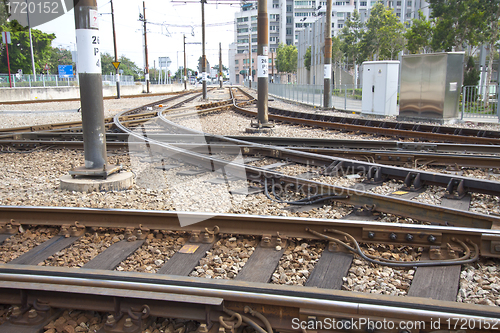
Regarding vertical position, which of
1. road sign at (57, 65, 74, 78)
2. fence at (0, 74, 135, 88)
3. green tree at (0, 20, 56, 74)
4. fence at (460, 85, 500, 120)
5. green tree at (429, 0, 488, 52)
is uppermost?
green tree at (0, 20, 56, 74)

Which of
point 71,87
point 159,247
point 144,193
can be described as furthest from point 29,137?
point 71,87

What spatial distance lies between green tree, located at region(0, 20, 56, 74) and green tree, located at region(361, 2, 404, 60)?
44.8 meters

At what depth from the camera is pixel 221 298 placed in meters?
2.43

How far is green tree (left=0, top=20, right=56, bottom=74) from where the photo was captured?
56844 mm

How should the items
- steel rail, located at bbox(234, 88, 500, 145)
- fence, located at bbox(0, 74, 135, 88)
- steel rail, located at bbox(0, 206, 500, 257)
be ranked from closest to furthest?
steel rail, located at bbox(0, 206, 500, 257) < steel rail, located at bbox(234, 88, 500, 145) < fence, located at bbox(0, 74, 135, 88)

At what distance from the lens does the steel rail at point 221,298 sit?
2.28 m

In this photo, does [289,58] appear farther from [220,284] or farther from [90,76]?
[220,284]

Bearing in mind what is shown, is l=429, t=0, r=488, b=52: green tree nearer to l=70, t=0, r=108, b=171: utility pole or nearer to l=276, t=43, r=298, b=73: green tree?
l=70, t=0, r=108, b=171: utility pole

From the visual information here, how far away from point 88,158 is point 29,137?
5.55 metres

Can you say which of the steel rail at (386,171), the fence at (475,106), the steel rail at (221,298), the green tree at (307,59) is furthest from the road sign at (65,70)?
the steel rail at (221,298)

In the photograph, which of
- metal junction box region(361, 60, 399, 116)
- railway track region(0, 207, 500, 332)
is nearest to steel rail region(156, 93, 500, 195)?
railway track region(0, 207, 500, 332)

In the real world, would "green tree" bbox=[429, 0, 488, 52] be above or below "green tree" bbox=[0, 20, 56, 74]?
below

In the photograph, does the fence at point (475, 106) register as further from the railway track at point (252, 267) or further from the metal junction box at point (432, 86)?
the railway track at point (252, 267)

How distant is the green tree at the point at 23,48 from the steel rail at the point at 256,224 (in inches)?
2318
